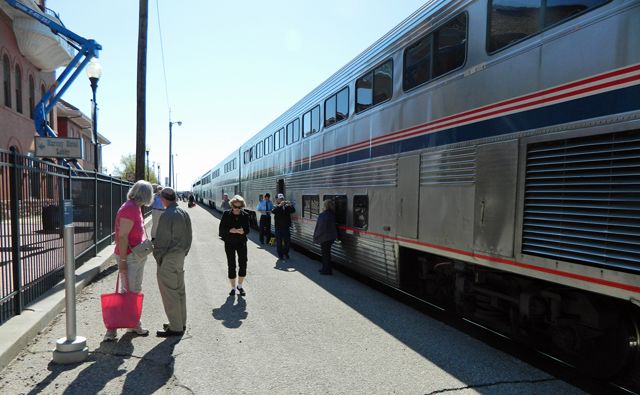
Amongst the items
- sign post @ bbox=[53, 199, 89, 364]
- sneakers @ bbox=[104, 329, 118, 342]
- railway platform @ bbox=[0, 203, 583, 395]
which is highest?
sign post @ bbox=[53, 199, 89, 364]

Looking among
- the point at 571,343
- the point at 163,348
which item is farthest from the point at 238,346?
the point at 571,343

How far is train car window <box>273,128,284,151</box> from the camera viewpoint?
13070mm

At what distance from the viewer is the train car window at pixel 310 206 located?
9.79 m

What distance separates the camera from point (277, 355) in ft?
13.9

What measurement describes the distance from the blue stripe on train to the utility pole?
8.57m

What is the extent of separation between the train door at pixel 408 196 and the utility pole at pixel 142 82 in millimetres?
8292

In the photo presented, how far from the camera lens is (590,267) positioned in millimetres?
3340

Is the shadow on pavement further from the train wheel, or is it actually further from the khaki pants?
the train wheel

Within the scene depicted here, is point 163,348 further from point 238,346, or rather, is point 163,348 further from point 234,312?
point 234,312

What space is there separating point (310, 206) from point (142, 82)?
20.0ft

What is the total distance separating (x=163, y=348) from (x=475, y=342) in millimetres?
3367

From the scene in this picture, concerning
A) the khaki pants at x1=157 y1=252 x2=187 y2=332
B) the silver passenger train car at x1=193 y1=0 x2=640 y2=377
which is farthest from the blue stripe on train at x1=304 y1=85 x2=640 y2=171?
the khaki pants at x1=157 y1=252 x2=187 y2=332

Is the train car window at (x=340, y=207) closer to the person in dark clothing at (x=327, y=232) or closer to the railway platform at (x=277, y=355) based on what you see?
the person in dark clothing at (x=327, y=232)

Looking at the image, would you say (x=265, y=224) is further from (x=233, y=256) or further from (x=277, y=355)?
(x=277, y=355)
